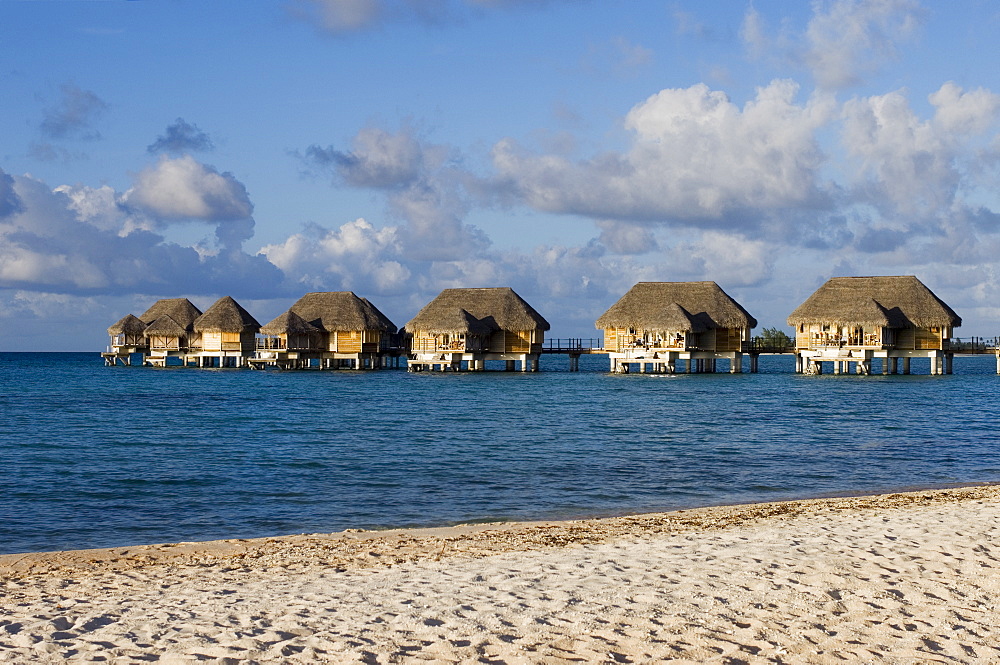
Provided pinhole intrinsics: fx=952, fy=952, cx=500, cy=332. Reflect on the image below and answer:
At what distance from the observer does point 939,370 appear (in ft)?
157

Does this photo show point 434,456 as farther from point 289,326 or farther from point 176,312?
point 176,312

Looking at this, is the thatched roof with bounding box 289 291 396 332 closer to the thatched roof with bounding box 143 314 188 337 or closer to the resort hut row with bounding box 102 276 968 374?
the resort hut row with bounding box 102 276 968 374

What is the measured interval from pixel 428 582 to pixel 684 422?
17.2 metres

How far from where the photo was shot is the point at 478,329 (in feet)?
167

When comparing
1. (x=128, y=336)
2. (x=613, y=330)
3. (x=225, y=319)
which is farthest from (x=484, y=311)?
(x=128, y=336)

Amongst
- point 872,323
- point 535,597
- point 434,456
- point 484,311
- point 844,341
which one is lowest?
point 434,456

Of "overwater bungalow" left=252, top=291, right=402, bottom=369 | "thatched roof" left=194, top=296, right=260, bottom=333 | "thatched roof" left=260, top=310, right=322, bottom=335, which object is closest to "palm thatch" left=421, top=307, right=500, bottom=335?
"overwater bungalow" left=252, top=291, right=402, bottom=369

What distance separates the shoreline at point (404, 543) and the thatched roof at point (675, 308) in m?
37.7

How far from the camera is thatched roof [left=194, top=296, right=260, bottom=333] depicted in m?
58.5

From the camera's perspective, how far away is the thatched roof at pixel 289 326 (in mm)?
55594

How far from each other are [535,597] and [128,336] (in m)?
64.6

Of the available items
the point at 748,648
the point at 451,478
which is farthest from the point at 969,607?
the point at 451,478

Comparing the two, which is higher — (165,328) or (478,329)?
(165,328)

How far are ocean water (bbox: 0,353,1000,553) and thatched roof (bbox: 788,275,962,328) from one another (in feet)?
39.2
